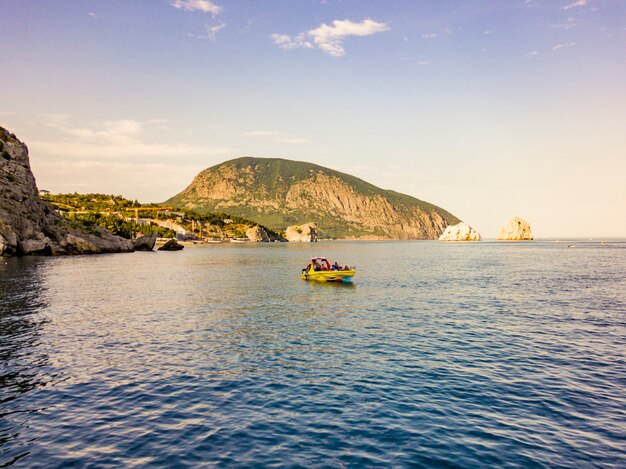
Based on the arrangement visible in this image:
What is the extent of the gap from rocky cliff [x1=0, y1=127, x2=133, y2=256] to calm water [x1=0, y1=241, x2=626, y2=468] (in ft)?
265

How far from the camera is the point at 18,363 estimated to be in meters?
21.9

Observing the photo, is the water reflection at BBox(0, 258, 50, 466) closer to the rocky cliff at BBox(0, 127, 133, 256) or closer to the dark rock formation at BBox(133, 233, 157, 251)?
the rocky cliff at BBox(0, 127, 133, 256)

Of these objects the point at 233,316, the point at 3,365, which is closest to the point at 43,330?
the point at 3,365

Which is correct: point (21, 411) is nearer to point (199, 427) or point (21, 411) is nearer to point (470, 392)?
point (199, 427)

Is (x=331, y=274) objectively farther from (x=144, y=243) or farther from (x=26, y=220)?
(x=144, y=243)

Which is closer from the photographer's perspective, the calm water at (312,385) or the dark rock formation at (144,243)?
the calm water at (312,385)

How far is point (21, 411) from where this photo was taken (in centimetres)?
1591

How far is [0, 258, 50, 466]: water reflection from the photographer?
1411cm

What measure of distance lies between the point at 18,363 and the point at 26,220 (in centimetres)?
11131

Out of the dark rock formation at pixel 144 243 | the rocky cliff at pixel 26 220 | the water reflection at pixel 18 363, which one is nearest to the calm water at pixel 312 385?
the water reflection at pixel 18 363

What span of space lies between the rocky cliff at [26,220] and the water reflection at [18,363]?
2896 inches

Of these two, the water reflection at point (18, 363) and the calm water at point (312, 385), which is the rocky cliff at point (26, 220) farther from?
the calm water at point (312, 385)

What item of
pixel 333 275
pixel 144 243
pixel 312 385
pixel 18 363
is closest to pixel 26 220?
pixel 144 243

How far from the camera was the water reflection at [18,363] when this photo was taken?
46.3ft
